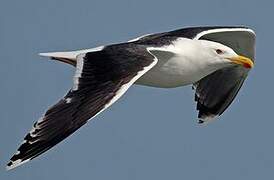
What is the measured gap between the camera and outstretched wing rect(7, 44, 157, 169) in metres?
14.2

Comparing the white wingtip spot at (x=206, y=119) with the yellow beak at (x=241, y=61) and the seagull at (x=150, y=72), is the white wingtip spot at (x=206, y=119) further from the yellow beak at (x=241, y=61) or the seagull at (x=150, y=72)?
the yellow beak at (x=241, y=61)

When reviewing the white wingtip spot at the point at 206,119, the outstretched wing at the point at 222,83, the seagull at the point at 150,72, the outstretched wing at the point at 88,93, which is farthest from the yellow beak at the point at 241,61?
the white wingtip spot at the point at 206,119

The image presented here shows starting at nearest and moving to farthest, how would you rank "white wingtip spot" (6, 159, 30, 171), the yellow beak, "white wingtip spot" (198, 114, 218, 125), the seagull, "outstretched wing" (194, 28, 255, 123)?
"white wingtip spot" (6, 159, 30, 171), the seagull, the yellow beak, "outstretched wing" (194, 28, 255, 123), "white wingtip spot" (198, 114, 218, 125)

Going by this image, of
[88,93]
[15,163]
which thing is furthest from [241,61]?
[15,163]

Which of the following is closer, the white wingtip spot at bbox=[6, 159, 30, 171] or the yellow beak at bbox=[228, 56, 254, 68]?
the white wingtip spot at bbox=[6, 159, 30, 171]

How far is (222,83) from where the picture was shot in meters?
19.6

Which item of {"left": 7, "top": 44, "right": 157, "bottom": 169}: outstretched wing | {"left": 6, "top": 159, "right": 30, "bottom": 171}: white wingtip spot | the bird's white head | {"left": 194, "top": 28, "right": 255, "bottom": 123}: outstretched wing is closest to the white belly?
the bird's white head

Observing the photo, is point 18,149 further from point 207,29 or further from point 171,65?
point 207,29

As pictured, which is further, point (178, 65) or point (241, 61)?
point (241, 61)

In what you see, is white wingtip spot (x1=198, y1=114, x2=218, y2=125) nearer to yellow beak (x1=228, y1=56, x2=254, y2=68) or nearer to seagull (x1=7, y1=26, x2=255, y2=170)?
seagull (x1=7, y1=26, x2=255, y2=170)

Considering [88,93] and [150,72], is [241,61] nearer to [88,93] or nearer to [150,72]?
[150,72]

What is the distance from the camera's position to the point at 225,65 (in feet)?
57.2

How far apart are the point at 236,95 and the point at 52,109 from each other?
18.4 feet

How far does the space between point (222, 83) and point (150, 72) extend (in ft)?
10.6
